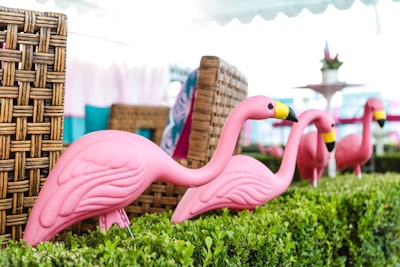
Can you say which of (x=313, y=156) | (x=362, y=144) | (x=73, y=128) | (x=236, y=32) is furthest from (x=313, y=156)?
(x=73, y=128)

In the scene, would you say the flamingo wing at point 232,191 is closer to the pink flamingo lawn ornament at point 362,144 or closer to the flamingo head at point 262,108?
the flamingo head at point 262,108

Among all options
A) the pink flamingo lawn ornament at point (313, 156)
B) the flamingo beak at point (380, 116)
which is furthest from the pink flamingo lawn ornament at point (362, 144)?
the pink flamingo lawn ornament at point (313, 156)

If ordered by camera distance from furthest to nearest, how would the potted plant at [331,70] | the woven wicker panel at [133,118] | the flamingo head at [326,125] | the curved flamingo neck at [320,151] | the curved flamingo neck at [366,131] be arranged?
the woven wicker panel at [133,118] → the potted plant at [331,70] → the curved flamingo neck at [366,131] → the curved flamingo neck at [320,151] → the flamingo head at [326,125]

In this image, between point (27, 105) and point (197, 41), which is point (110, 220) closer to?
point (27, 105)

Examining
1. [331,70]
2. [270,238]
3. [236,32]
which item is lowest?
[270,238]

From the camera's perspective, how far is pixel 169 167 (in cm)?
173

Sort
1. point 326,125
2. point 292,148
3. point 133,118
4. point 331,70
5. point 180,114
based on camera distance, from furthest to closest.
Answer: point 133,118 → point 331,70 → point 180,114 → point 326,125 → point 292,148

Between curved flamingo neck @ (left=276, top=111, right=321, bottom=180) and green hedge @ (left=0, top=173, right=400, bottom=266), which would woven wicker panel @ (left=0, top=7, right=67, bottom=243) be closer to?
green hedge @ (left=0, top=173, right=400, bottom=266)

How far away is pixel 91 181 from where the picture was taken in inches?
60.9

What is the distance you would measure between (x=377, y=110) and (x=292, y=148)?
1247 millimetres

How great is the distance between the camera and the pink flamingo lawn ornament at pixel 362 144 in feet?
11.2

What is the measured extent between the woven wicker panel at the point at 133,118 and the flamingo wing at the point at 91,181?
11.7 feet

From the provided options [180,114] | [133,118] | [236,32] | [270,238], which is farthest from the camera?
[236,32]

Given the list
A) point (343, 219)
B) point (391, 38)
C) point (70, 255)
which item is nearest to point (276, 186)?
point (343, 219)
